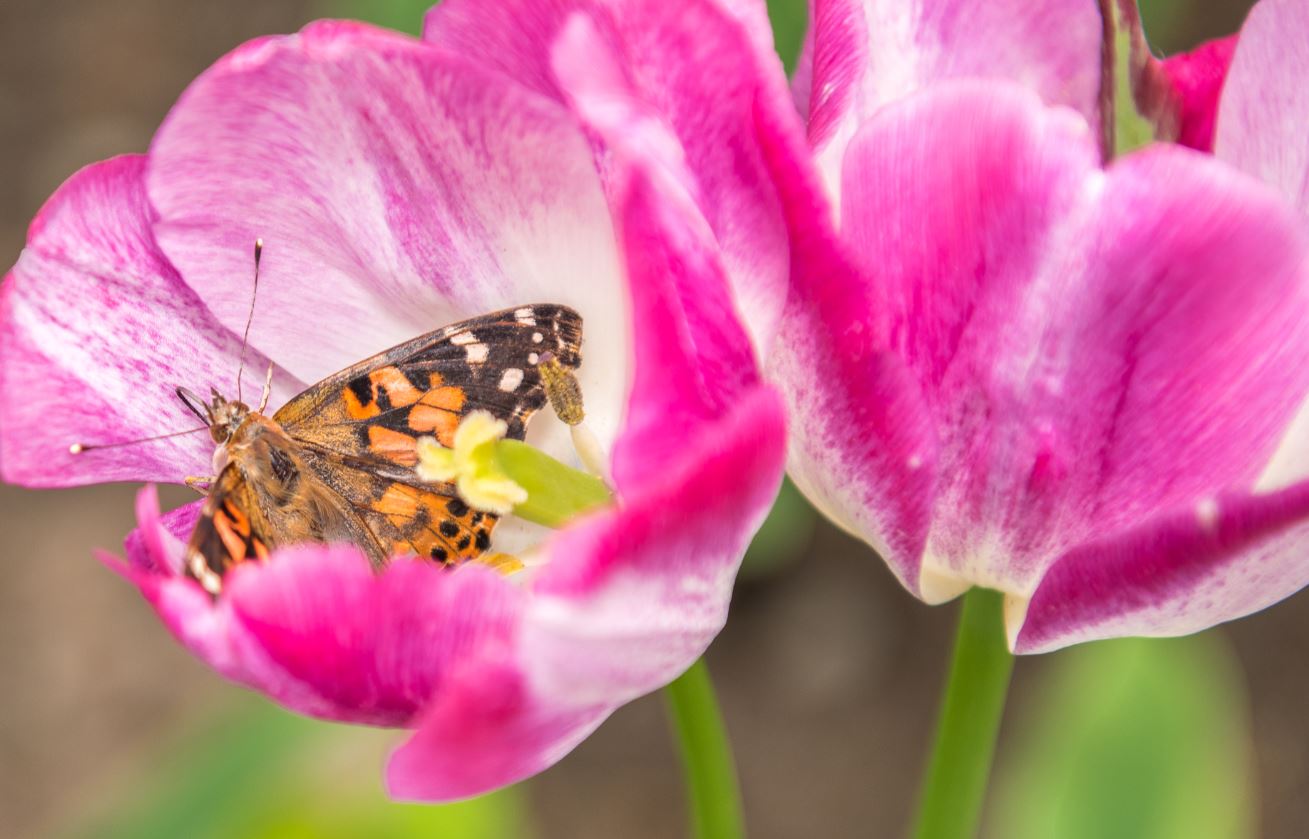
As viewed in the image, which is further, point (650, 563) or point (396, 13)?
point (396, 13)

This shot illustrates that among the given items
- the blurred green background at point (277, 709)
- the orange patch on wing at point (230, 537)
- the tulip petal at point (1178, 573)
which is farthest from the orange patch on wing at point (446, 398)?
the blurred green background at point (277, 709)

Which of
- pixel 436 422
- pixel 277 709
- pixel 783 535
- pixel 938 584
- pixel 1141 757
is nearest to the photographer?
pixel 938 584

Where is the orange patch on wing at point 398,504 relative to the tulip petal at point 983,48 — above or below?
below

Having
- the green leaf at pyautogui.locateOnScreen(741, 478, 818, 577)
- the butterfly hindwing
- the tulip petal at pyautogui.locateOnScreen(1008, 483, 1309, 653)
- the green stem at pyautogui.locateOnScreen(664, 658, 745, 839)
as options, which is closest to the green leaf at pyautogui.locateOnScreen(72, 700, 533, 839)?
the green leaf at pyautogui.locateOnScreen(741, 478, 818, 577)

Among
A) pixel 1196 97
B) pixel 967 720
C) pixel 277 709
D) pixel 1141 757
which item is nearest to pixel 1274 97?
pixel 1196 97

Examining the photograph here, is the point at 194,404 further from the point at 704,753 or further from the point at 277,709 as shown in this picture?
the point at 277,709

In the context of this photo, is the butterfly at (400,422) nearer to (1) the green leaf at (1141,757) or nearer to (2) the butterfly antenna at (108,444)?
(2) the butterfly antenna at (108,444)

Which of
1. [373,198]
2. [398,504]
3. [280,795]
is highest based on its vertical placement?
[373,198]

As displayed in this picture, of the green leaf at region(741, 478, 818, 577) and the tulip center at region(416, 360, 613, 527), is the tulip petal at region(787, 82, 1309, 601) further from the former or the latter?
the green leaf at region(741, 478, 818, 577)
